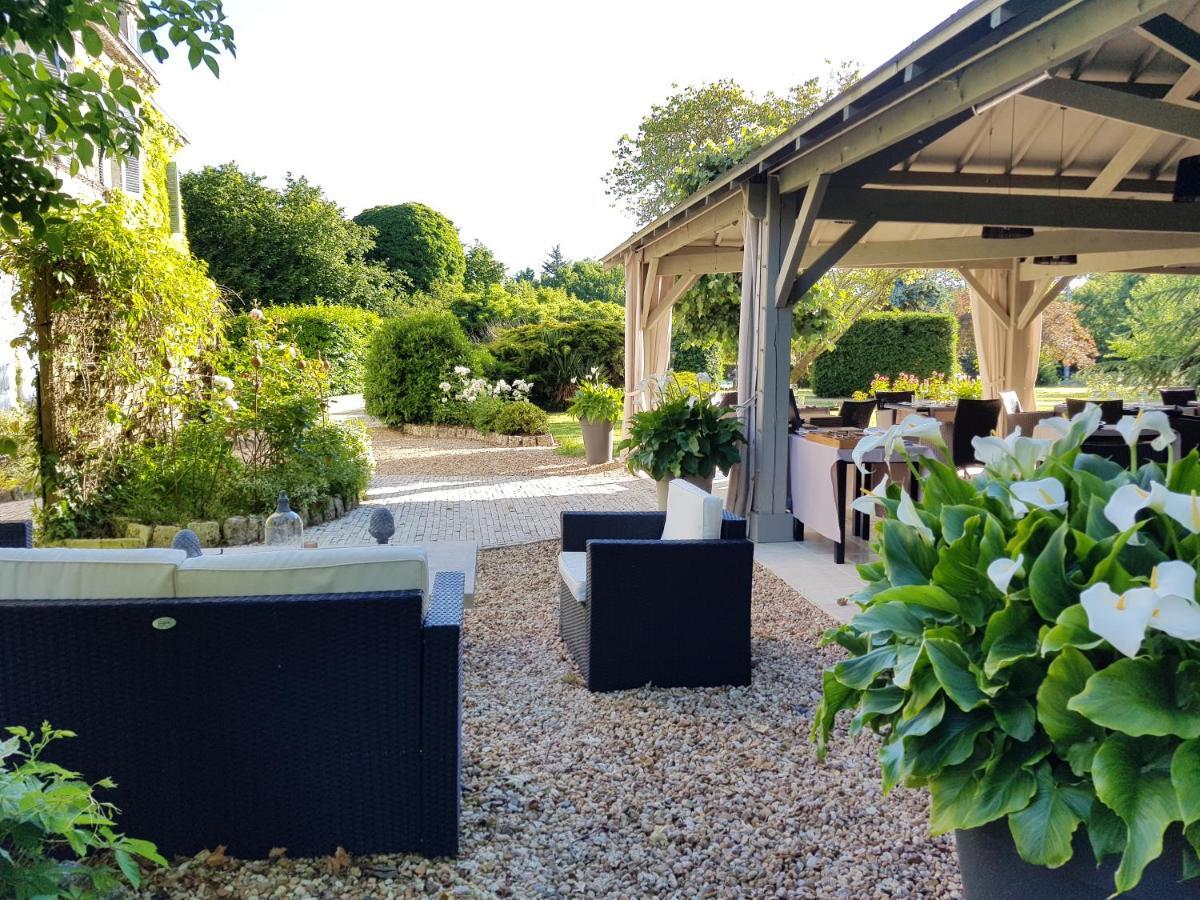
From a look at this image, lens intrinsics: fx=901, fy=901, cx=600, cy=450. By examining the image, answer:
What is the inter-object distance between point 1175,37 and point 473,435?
1080cm

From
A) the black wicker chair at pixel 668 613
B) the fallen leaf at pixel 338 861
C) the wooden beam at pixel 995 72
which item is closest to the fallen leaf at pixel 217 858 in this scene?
the fallen leaf at pixel 338 861

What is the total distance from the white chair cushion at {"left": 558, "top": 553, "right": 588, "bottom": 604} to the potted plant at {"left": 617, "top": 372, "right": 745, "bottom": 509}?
2.70 metres

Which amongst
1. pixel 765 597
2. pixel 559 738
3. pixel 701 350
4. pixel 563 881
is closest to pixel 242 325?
pixel 765 597

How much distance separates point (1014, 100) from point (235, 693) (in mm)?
6477

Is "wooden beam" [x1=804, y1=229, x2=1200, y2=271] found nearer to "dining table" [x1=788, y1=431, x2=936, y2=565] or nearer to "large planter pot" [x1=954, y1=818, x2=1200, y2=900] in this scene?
"dining table" [x1=788, y1=431, x2=936, y2=565]

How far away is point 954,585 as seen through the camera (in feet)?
5.31

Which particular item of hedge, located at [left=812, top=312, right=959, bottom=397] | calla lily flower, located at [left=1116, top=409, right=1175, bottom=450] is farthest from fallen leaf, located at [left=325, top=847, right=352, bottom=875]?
hedge, located at [left=812, top=312, right=959, bottom=397]

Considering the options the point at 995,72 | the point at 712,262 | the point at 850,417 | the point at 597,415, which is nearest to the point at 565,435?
the point at 597,415

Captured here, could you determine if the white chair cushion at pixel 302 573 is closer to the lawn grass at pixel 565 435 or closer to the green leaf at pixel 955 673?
the green leaf at pixel 955 673

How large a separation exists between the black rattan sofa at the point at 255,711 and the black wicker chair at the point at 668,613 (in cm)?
125

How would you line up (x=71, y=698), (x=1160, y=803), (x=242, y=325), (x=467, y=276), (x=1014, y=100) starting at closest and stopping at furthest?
(x=1160, y=803), (x=71, y=698), (x=1014, y=100), (x=242, y=325), (x=467, y=276)

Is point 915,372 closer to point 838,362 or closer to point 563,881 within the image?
point 838,362

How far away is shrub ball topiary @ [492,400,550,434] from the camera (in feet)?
42.6

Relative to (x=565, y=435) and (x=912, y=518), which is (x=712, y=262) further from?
(x=912, y=518)
